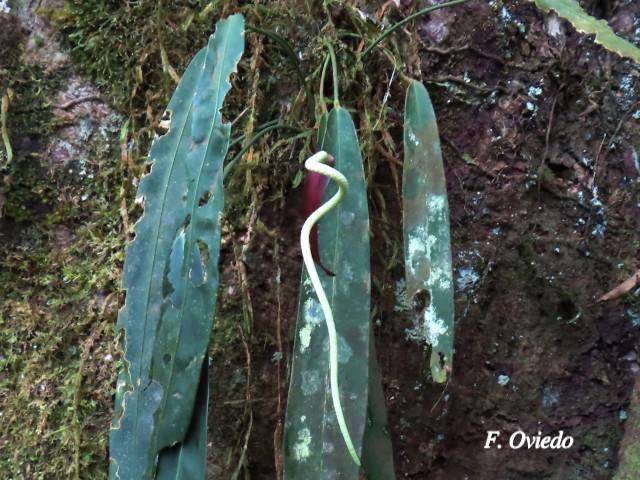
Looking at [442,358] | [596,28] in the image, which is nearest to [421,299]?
[442,358]

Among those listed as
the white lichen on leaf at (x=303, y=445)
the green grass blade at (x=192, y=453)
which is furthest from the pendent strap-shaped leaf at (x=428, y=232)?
the green grass blade at (x=192, y=453)

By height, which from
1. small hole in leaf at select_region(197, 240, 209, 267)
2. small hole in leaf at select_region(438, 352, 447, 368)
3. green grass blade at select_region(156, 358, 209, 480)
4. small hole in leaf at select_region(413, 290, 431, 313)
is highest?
small hole in leaf at select_region(413, 290, 431, 313)

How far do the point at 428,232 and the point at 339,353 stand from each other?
0.71 feet

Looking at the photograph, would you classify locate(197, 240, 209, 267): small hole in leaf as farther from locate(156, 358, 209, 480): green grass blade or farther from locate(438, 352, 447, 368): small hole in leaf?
locate(438, 352, 447, 368): small hole in leaf

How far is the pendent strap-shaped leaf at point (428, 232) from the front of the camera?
803 mm

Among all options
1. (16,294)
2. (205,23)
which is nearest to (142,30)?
(205,23)

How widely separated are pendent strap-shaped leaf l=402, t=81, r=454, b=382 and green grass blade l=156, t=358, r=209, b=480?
11.8 inches

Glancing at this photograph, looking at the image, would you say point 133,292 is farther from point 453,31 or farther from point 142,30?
point 453,31

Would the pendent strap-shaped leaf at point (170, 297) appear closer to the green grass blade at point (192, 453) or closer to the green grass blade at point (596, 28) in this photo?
the green grass blade at point (192, 453)

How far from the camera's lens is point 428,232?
33.0 inches

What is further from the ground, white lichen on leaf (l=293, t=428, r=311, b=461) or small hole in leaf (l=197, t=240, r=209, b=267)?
small hole in leaf (l=197, t=240, r=209, b=267)

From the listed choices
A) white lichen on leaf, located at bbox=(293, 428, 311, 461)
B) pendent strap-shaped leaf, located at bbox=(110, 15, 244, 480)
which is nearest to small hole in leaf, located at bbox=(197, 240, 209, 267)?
pendent strap-shaped leaf, located at bbox=(110, 15, 244, 480)

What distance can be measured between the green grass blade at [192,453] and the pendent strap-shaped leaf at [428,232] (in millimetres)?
301

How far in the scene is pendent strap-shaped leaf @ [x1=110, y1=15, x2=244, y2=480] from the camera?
0.69 metres
